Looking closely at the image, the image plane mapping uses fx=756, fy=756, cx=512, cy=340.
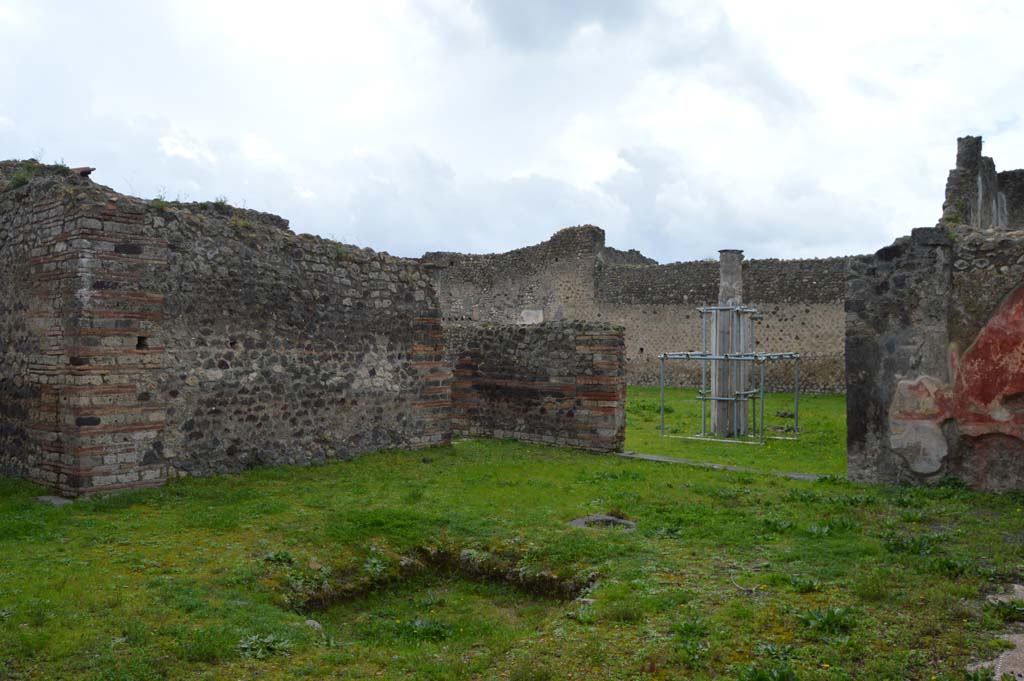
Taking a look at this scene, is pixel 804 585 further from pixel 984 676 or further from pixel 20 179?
pixel 20 179

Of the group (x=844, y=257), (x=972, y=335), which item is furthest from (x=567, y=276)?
(x=972, y=335)

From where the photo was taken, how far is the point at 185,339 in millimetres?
8977

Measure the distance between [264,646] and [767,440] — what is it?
12.3 meters

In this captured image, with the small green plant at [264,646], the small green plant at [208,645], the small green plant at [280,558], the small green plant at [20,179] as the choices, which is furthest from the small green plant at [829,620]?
the small green plant at [20,179]

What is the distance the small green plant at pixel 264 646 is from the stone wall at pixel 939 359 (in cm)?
727

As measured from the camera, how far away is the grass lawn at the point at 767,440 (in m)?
11.9

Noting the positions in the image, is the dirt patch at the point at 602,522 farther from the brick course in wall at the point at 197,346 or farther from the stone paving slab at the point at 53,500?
the stone paving slab at the point at 53,500

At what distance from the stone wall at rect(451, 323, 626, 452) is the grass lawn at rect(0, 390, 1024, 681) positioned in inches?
153

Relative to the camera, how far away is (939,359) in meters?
8.63

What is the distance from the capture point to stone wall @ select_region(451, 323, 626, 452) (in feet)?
42.3

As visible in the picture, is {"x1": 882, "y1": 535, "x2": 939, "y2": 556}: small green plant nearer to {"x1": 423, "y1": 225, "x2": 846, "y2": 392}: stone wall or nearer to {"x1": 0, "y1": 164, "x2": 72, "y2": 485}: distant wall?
{"x1": 0, "y1": 164, "x2": 72, "y2": 485}: distant wall

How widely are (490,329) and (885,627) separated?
1044 cm

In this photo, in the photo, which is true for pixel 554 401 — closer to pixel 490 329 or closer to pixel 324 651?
pixel 490 329

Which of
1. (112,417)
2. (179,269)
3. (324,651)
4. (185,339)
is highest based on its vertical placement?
(179,269)
